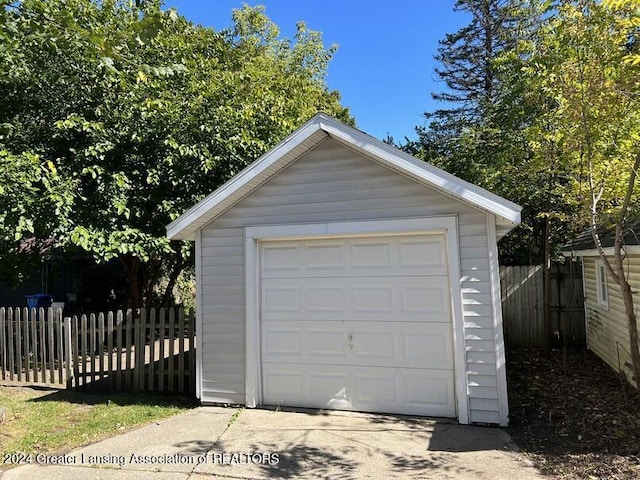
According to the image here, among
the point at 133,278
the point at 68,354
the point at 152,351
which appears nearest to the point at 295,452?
the point at 152,351

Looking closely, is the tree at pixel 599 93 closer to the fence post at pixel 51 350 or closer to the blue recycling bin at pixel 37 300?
the fence post at pixel 51 350

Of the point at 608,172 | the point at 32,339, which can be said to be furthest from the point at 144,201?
the point at 608,172

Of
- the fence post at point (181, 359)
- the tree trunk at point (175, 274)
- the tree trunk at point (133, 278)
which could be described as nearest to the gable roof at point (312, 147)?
the fence post at point (181, 359)

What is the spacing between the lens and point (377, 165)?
5.86m

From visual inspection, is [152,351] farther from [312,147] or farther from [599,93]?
[599,93]

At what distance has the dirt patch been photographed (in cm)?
417

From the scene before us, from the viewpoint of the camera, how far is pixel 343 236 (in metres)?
6.03

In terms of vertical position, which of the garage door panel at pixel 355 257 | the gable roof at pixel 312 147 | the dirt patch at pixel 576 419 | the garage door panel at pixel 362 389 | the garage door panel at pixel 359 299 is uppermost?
the gable roof at pixel 312 147

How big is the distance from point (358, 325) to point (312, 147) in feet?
8.19

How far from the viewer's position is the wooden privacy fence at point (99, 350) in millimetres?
7086

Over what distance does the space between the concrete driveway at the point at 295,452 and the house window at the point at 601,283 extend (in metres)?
4.70

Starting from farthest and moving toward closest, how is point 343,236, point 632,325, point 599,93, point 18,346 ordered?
1. point 18,346
2. point 343,236
3. point 632,325
4. point 599,93

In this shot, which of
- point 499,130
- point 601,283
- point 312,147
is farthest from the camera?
point 499,130

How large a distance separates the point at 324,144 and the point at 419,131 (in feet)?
41.5
